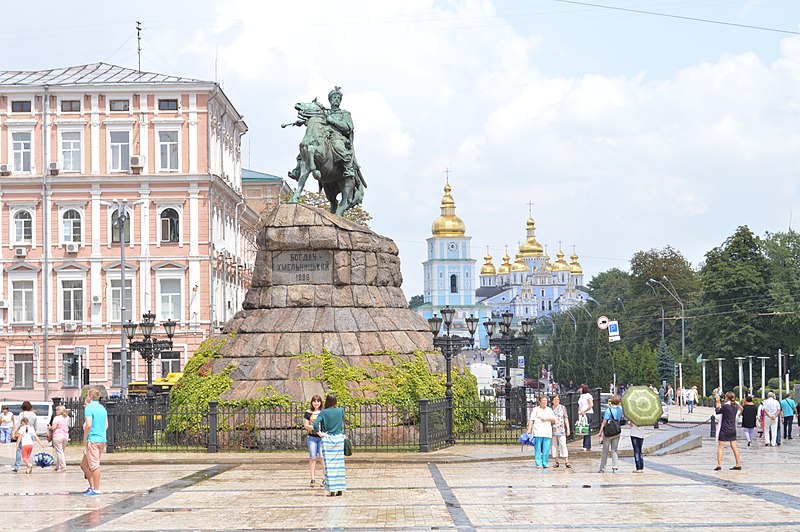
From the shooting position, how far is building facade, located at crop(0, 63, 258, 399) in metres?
63.7

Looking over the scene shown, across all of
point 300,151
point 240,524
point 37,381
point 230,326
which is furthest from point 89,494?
point 37,381

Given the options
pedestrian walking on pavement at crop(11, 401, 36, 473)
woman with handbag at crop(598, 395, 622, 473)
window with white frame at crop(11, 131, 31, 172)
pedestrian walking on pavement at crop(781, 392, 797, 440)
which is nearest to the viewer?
woman with handbag at crop(598, 395, 622, 473)

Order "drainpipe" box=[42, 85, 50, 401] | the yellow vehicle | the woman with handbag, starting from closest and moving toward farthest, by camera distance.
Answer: the woman with handbag, the yellow vehicle, "drainpipe" box=[42, 85, 50, 401]

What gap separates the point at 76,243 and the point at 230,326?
34948 millimetres

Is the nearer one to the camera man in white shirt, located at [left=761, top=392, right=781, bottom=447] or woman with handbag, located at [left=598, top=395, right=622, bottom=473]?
woman with handbag, located at [left=598, top=395, right=622, bottom=473]

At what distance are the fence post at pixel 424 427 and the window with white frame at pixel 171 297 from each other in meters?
37.9

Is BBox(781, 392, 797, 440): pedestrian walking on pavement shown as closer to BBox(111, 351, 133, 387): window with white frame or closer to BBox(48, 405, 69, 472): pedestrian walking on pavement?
BBox(48, 405, 69, 472): pedestrian walking on pavement

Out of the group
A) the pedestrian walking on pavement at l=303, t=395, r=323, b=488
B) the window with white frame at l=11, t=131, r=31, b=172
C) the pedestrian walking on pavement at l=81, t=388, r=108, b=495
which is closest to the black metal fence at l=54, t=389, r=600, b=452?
the pedestrian walking on pavement at l=303, t=395, r=323, b=488

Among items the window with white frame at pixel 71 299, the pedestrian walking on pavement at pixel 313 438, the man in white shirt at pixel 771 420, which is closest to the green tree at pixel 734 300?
the window with white frame at pixel 71 299

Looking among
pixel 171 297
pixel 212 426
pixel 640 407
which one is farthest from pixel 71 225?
pixel 640 407

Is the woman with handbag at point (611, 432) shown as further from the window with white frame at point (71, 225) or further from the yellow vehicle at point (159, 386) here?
the window with white frame at point (71, 225)

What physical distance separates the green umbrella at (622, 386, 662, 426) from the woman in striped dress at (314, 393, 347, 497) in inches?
233

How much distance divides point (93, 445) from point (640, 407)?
9.43m

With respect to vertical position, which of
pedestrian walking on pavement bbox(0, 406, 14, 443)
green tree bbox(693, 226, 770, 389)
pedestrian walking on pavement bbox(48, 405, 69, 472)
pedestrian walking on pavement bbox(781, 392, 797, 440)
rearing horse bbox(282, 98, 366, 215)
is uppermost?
rearing horse bbox(282, 98, 366, 215)
